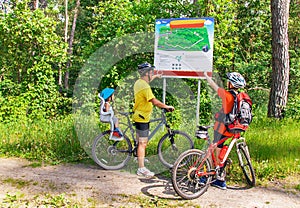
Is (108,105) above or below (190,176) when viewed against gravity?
above

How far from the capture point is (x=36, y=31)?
1104 cm

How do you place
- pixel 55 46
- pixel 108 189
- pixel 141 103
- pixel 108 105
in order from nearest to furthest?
pixel 108 189 < pixel 141 103 < pixel 108 105 < pixel 55 46

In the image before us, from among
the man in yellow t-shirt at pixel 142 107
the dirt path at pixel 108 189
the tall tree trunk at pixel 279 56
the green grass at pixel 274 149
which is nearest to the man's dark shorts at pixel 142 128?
the man in yellow t-shirt at pixel 142 107

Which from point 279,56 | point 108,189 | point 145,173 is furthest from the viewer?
point 279,56

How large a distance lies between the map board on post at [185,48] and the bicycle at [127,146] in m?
2.34

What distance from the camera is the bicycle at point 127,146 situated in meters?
5.82

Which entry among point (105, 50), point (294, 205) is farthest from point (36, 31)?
point (294, 205)

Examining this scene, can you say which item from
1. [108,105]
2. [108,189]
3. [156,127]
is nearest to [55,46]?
[108,105]

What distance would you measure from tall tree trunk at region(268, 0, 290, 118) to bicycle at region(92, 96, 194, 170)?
5.43 m

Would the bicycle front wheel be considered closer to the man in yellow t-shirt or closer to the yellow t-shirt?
the man in yellow t-shirt

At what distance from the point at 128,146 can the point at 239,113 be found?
209 centimetres

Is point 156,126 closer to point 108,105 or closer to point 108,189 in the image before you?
point 108,105

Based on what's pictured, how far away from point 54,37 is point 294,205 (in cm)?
919

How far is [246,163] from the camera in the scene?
5180mm
